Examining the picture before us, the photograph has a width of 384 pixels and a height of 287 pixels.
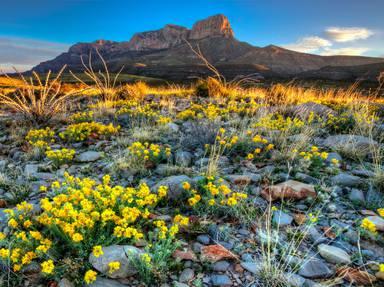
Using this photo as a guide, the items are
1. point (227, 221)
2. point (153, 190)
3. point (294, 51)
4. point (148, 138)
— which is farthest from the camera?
point (294, 51)

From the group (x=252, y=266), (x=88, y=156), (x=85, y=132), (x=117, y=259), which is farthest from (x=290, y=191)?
(x=85, y=132)

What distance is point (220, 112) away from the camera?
7.99 metres

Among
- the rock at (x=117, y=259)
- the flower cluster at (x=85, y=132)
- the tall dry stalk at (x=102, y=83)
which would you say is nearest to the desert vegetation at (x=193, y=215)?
the rock at (x=117, y=259)

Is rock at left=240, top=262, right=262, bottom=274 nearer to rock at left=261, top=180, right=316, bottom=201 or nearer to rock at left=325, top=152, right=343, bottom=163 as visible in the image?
rock at left=261, top=180, right=316, bottom=201

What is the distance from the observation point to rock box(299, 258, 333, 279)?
245 cm

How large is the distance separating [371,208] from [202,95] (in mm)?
9552

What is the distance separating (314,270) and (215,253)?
88 centimetres

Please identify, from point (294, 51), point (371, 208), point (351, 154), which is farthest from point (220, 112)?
point (294, 51)

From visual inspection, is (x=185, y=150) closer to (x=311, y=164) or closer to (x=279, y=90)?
(x=311, y=164)

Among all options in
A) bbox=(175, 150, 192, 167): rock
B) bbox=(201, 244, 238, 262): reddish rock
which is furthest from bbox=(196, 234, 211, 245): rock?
bbox=(175, 150, 192, 167): rock

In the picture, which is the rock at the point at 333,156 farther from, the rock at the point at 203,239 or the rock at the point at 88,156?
the rock at the point at 88,156

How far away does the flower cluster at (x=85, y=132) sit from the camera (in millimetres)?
6145

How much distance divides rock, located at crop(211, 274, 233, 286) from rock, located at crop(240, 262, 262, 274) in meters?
0.21

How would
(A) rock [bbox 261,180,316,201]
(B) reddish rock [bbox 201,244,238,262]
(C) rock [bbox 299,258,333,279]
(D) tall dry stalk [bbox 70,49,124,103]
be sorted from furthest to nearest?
(D) tall dry stalk [bbox 70,49,124,103]
(A) rock [bbox 261,180,316,201]
(B) reddish rock [bbox 201,244,238,262]
(C) rock [bbox 299,258,333,279]
